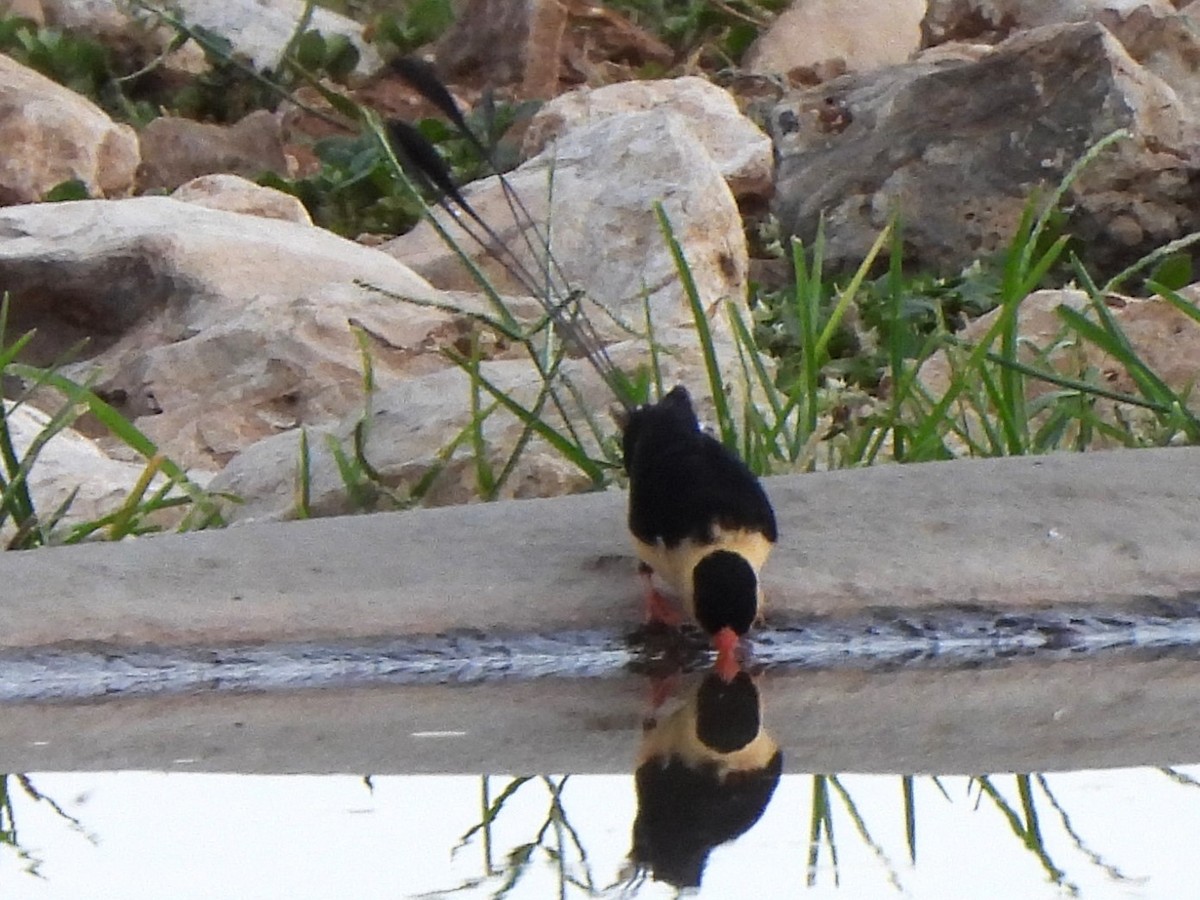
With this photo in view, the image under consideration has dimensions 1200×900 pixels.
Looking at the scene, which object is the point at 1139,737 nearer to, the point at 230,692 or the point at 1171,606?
the point at 1171,606

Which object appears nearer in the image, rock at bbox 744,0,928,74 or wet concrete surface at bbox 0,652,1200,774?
wet concrete surface at bbox 0,652,1200,774

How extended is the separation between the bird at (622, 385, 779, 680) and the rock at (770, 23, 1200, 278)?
3.26 metres

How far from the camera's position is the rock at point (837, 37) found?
8.55 m

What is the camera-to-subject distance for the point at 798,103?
7.02m

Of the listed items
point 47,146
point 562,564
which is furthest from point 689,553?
point 47,146

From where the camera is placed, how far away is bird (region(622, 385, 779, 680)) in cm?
269

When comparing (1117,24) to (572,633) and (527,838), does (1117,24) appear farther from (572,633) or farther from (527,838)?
(527,838)

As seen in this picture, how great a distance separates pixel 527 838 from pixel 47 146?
5300mm

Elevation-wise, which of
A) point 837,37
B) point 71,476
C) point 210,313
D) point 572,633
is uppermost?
point 837,37

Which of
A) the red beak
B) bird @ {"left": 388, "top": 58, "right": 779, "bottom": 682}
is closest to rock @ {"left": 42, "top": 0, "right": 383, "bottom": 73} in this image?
bird @ {"left": 388, "top": 58, "right": 779, "bottom": 682}

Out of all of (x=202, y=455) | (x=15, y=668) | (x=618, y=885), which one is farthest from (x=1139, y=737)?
(x=202, y=455)

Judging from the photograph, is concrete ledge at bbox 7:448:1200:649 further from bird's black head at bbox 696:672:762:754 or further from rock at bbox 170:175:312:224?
rock at bbox 170:175:312:224

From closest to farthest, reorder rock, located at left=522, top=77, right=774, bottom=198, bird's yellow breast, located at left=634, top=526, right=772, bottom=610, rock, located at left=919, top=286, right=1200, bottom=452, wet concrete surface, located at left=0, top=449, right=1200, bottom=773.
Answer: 1. wet concrete surface, located at left=0, top=449, right=1200, bottom=773
2. bird's yellow breast, located at left=634, top=526, right=772, bottom=610
3. rock, located at left=919, top=286, right=1200, bottom=452
4. rock, located at left=522, top=77, right=774, bottom=198

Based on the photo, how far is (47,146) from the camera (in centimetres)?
686
